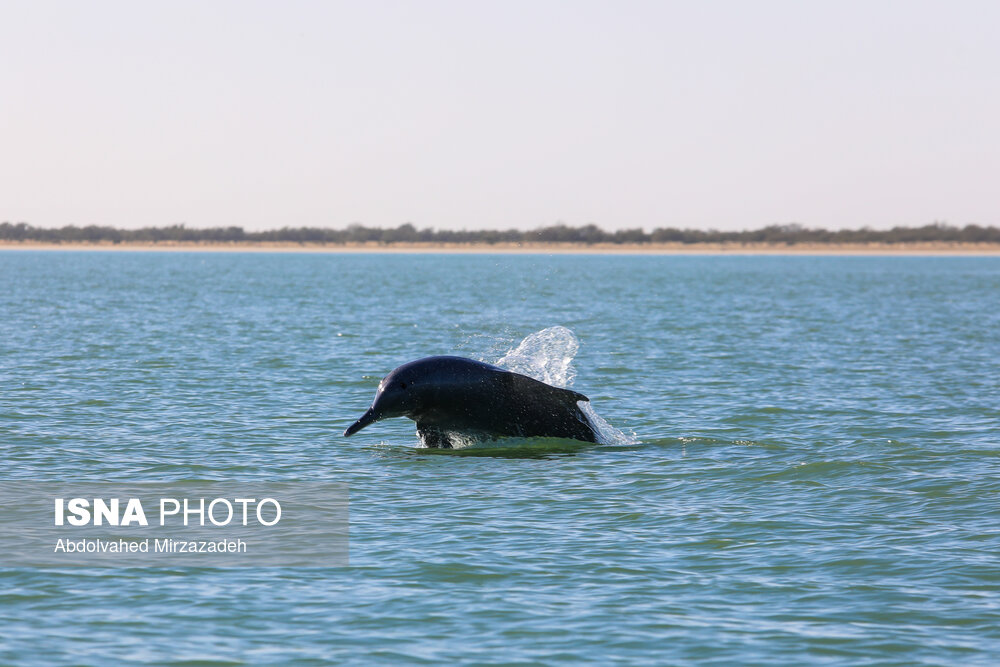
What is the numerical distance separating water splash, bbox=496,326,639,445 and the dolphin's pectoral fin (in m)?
1.62

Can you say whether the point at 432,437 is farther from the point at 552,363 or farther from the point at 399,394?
the point at 552,363

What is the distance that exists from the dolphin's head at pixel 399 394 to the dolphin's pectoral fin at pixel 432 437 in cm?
91

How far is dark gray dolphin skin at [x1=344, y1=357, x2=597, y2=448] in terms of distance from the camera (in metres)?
15.8

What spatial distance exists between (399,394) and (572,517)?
3.85m

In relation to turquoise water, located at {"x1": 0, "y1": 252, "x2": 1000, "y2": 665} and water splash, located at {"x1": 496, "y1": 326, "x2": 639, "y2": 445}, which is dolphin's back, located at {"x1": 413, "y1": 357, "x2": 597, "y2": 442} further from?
water splash, located at {"x1": 496, "y1": 326, "x2": 639, "y2": 445}

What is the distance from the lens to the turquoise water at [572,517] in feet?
29.1

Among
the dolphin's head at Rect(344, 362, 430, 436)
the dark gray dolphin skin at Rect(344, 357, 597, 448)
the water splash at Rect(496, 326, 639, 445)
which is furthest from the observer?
the water splash at Rect(496, 326, 639, 445)

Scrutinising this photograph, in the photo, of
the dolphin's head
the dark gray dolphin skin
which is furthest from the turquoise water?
the dolphin's head

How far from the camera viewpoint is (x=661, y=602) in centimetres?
973

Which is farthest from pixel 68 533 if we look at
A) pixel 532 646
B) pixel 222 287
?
pixel 222 287

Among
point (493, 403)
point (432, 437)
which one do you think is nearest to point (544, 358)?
point (493, 403)

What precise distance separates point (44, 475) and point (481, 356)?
721cm

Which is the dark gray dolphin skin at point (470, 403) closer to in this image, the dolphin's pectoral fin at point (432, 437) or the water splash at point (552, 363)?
the dolphin's pectoral fin at point (432, 437)

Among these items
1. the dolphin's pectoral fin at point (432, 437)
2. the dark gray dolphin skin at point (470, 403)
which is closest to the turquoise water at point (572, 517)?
the dolphin's pectoral fin at point (432, 437)
